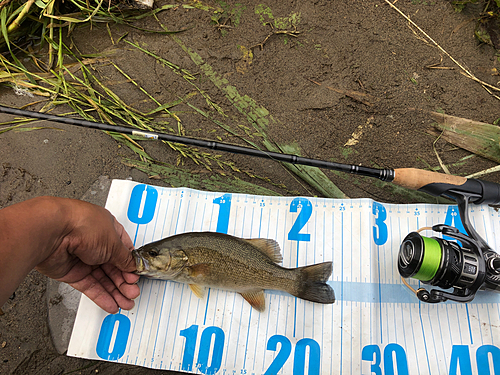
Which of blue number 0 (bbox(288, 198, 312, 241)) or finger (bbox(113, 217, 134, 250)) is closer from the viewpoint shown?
finger (bbox(113, 217, 134, 250))

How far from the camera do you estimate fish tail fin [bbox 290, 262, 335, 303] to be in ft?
7.74

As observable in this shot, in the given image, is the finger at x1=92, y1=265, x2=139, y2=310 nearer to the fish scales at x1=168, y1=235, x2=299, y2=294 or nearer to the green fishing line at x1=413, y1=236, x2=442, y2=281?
the fish scales at x1=168, y1=235, x2=299, y2=294

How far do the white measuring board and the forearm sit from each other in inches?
34.0

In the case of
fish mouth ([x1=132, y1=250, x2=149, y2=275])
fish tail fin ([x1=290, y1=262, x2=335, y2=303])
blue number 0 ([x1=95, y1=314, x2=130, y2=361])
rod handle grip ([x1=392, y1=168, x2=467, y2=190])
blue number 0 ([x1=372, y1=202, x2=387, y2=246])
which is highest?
rod handle grip ([x1=392, y1=168, x2=467, y2=190])

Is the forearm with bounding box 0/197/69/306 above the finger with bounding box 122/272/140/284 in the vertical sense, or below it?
above

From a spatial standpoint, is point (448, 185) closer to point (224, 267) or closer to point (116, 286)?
point (224, 267)

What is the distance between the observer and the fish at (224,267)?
7.61 ft

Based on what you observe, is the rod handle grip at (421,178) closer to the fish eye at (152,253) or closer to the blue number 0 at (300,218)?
the blue number 0 at (300,218)

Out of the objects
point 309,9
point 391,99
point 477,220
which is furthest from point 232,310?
point 309,9

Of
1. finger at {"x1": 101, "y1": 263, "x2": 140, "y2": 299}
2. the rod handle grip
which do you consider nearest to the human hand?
finger at {"x1": 101, "y1": 263, "x2": 140, "y2": 299}

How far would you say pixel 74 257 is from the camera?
91.0 inches

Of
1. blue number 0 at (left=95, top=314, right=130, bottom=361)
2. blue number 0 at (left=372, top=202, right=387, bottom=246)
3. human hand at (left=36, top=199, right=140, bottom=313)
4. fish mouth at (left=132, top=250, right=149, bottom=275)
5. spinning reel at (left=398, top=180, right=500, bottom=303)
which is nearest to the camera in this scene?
human hand at (left=36, top=199, right=140, bottom=313)

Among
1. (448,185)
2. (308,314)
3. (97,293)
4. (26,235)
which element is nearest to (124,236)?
(97,293)

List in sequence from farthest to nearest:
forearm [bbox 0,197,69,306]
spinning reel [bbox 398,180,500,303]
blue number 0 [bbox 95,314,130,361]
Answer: blue number 0 [bbox 95,314,130,361], spinning reel [bbox 398,180,500,303], forearm [bbox 0,197,69,306]
